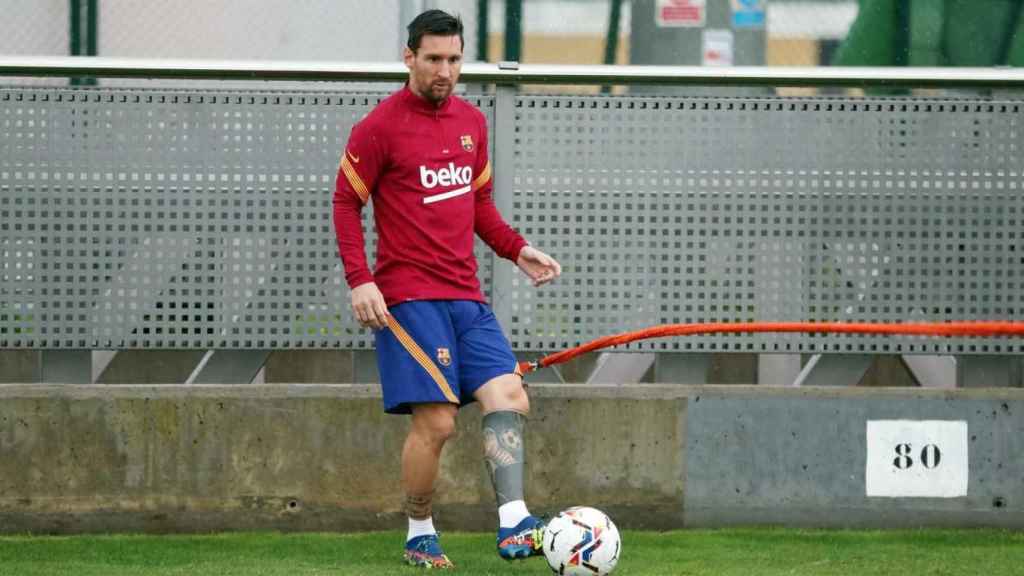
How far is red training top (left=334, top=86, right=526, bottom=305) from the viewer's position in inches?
255

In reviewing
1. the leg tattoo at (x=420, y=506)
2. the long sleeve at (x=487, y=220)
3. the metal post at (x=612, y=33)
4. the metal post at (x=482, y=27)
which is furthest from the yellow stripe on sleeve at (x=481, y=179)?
the metal post at (x=612, y=33)

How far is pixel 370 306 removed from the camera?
6289 millimetres

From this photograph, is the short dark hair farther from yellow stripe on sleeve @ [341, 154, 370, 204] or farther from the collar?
yellow stripe on sleeve @ [341, 154, 370, 204]

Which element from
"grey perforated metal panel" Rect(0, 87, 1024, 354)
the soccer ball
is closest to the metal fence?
"grey perforated metal panel" Rect(0, 87, 1024, 354)

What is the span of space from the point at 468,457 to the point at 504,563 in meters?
0.83

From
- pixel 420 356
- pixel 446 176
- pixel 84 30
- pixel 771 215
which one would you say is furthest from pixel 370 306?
pixel 84 30

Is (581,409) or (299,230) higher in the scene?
(299,230)

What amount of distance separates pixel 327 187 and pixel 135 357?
1.60 m

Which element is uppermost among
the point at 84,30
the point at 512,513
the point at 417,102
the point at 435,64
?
the point at 84,30

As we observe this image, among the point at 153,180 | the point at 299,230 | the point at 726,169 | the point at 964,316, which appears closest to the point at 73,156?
the point at 153,180

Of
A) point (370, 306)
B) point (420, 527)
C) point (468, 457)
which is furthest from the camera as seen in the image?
point (468, 457)

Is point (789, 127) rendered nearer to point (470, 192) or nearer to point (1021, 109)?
point (1021, 109)

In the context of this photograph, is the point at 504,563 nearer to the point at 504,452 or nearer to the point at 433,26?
the point at 504,452

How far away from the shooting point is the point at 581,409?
7551 millimetres
